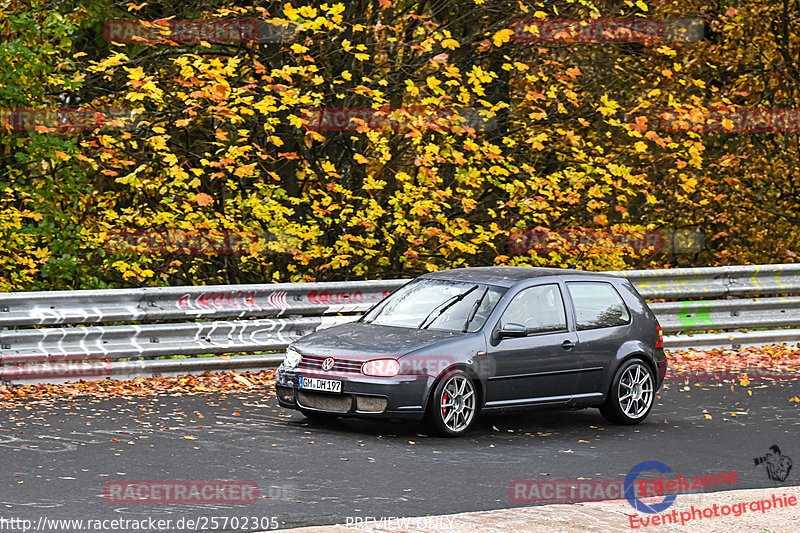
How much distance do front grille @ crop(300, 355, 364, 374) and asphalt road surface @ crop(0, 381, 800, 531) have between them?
1.70ft

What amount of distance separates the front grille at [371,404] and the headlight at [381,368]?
0.19 meters

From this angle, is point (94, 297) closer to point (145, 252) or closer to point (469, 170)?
point (145, 252)

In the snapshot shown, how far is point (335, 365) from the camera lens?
10906mm

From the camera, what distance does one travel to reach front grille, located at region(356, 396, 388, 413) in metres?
10.6

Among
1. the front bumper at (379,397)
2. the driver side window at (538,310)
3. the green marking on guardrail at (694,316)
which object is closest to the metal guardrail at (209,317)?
the green marking on guardrail at (694,316)

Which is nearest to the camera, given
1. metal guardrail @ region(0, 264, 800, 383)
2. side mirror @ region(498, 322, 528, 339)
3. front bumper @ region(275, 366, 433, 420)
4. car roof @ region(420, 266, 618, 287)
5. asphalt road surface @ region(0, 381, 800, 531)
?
asphalt road surface @ region(0, 381, 800, 531)

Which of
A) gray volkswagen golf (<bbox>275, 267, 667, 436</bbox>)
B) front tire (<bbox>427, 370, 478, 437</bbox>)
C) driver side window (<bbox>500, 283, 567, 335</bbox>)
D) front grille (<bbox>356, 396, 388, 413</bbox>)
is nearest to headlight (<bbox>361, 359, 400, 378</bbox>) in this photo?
gray volkswagen golf (<bbox>275, 267, 667, 436</bbox>)

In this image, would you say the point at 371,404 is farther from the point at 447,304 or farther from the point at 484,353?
the point at 447,304

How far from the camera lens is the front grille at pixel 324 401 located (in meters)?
10.8

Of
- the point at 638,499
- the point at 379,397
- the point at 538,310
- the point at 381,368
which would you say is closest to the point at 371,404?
the point at 379,397

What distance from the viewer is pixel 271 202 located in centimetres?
1644

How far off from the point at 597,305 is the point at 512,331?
1.36 m

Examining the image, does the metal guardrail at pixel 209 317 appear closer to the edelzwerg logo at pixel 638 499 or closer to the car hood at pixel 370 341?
the car hood at pixel 370 341

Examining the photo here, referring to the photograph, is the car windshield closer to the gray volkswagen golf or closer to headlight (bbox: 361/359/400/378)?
the gray volkswagen golf
